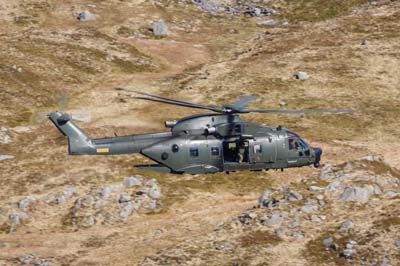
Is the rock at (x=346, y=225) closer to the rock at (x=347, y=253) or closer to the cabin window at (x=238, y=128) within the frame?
the rock at (x=347, y=253)

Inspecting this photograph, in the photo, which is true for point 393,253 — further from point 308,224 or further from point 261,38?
point 261,38

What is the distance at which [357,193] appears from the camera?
1545 inches

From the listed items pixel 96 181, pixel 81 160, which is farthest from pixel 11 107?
pixel 96 181

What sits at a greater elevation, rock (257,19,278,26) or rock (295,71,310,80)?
rock (257,19,278,26)

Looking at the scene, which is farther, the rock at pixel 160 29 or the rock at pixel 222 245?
the rock at pixel 160 29

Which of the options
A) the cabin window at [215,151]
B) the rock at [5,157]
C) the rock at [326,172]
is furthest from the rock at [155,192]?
the rock at [5,157]

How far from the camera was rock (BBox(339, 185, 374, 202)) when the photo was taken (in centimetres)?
3916

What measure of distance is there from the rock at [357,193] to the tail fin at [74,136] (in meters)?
14.5

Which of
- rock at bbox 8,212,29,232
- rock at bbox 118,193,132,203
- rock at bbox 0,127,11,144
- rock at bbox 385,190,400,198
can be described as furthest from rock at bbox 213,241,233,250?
rock at bbox 0,127,11,144

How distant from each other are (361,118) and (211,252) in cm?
2592

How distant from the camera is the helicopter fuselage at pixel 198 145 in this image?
33.1 m

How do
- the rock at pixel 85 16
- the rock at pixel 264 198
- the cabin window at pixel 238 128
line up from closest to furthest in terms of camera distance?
the cabin window at pixel 238 128 → the rock at pixel 264 198 → the rock at pixel 85 16

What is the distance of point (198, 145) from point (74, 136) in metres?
5.94

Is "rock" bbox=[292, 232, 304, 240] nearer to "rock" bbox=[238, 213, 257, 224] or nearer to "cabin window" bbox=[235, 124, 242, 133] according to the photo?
"rock" bbox=[238, 213, 257, 224]
